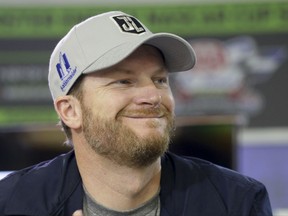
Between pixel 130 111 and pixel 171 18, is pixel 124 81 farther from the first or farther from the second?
pixel 171 18

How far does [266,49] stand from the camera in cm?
300

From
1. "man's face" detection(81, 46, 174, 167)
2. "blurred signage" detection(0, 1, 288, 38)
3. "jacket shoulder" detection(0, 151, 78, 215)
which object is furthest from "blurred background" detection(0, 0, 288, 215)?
"man's face" detection(81, 46, 174, 167)

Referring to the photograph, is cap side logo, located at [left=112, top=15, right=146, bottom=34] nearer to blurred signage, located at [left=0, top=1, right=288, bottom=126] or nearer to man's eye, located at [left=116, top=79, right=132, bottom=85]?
man's eye, located at [left=116, top=79, right=132, bottom=85]

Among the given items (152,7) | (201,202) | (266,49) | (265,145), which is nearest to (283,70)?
(266,49)

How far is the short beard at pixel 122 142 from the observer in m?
1.21

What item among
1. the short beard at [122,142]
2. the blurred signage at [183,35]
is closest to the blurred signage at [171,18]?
the blurred signage at [183,35]

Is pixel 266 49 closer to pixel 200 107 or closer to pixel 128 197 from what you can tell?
pixel 200 107

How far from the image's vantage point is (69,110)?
133cm

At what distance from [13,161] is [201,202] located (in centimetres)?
76

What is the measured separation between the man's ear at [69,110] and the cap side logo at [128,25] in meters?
0.18

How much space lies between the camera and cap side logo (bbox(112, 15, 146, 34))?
128 cm

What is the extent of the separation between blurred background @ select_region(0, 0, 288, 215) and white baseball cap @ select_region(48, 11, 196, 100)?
1.61 m

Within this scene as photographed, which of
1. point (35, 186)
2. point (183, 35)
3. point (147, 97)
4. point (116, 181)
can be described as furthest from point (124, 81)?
point (183, 35)

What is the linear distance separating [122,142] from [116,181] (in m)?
0.11
